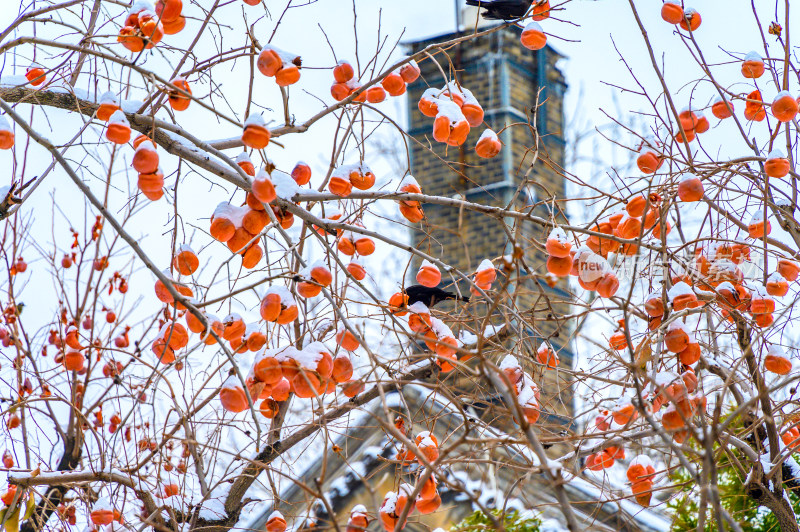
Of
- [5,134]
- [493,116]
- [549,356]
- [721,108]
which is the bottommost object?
[549,356]

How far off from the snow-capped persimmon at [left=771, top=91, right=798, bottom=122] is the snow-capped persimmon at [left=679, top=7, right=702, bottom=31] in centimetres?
45

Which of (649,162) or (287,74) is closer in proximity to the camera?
(287,74)

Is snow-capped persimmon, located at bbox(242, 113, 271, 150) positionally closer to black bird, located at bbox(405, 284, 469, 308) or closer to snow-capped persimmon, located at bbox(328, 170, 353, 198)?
snow-capped persimmon, located at bbox(328, 170, 353, 198)

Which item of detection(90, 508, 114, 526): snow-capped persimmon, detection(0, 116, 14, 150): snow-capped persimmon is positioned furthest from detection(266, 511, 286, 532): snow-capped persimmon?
detection(0, 116, 14, 150): snow-capped persimmon

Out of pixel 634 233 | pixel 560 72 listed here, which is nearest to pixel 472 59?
pixel 560 72

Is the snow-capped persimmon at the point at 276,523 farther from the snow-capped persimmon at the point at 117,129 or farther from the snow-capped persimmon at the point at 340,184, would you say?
the snow-capped persimmon at the point at 117,129

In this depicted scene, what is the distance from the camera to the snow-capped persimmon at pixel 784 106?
2.78m

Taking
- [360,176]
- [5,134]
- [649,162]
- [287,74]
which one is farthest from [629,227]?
[5,134]

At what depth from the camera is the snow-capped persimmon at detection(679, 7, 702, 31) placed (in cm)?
302

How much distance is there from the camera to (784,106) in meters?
2.78

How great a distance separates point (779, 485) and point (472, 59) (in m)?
11.8

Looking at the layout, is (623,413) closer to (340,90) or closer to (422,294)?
(422,294)

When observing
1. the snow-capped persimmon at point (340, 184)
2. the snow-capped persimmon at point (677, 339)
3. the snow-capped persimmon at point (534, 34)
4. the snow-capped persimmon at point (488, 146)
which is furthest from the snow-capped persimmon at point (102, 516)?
the snow-capped persimmon at point (534, 34)

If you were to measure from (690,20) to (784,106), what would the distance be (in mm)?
512
